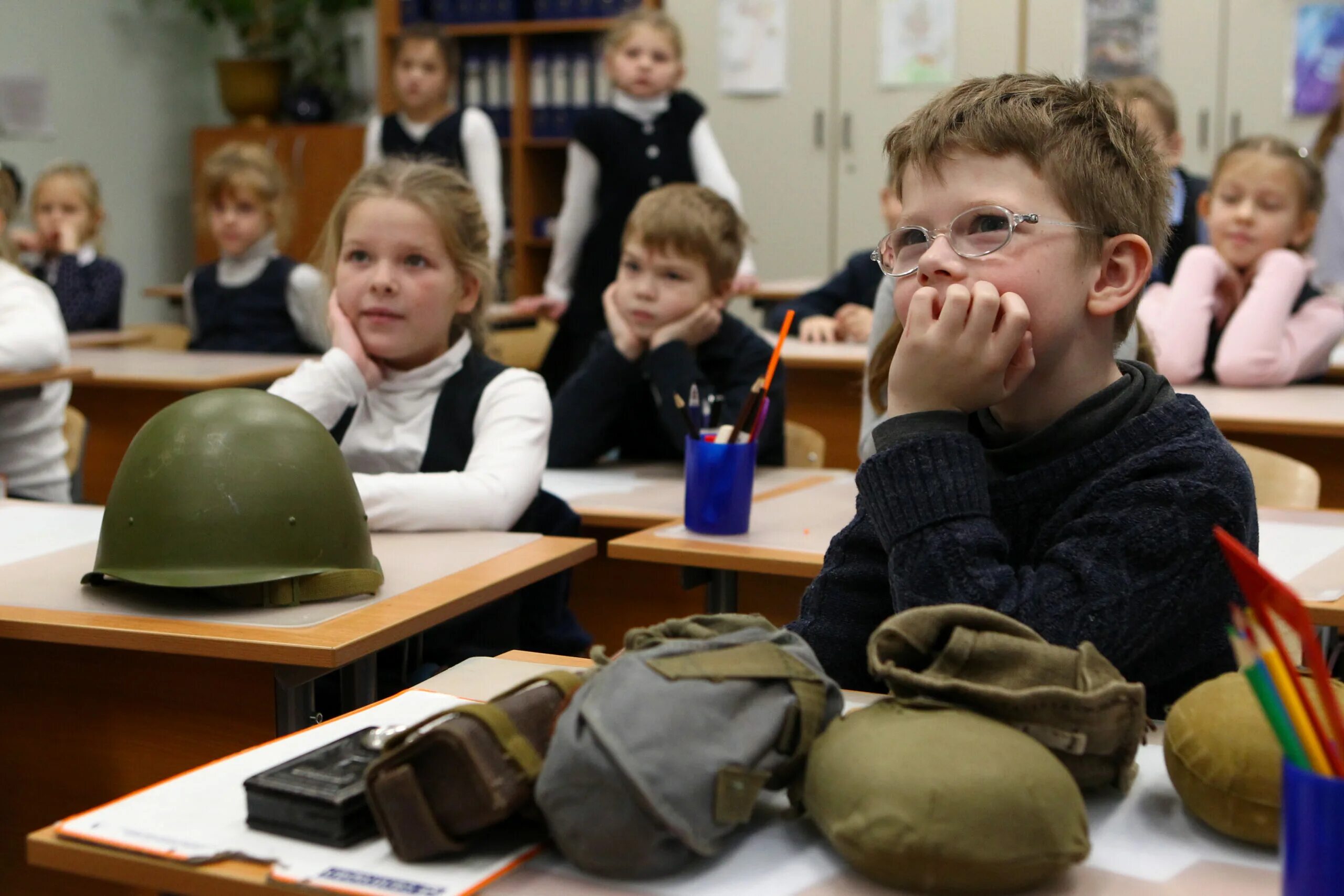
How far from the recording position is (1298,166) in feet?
11.7

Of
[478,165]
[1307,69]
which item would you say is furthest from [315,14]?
[1307,69]

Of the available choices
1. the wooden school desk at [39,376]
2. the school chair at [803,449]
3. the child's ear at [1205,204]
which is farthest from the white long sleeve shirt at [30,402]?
the child's ear at [1205,204]

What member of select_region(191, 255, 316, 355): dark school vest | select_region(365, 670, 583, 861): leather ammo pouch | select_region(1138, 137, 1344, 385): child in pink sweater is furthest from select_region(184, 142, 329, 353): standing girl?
select_region(365, 670, 583, 861): leather ammo pouch

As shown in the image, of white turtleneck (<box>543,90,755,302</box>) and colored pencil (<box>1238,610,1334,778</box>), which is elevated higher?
white turtleneck (<box>543,90,755,302</box>)

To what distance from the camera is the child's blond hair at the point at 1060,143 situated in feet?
3.92

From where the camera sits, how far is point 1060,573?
110 cm

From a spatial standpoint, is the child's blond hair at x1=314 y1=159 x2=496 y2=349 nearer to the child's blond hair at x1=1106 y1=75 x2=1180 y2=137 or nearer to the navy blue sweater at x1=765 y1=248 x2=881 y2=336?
the navy blue sweater at x1=765 y1=248 x2=881 y2=336

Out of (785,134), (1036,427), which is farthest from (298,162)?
(1036,427)

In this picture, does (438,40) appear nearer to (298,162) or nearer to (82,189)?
(82,189)

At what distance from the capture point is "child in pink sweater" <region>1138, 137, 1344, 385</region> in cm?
334

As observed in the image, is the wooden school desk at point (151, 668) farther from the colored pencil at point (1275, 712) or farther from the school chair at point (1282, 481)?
the school chair at point (1282, 481)

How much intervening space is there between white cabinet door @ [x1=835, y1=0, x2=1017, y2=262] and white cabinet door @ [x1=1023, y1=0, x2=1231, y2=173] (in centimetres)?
32

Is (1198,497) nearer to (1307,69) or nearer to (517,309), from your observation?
(517,309)

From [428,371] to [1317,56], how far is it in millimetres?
4653
